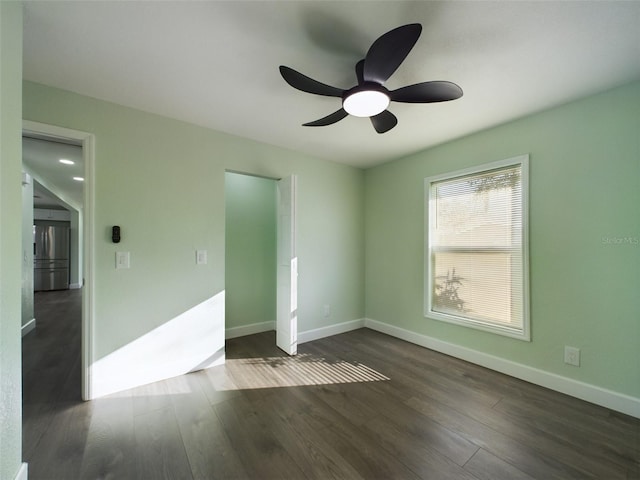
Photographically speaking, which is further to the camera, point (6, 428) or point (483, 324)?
point (483, 324)

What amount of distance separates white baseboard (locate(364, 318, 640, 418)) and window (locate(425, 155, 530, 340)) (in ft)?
0.95

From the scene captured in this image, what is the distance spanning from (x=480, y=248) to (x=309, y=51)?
250 cm

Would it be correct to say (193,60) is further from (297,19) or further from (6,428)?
(6,428)

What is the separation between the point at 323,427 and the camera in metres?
1.80

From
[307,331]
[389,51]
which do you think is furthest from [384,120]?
[307,331]

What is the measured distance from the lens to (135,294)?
2307 millimetres

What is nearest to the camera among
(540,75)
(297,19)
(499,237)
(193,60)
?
(297,19)

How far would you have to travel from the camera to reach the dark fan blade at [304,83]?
1433mm

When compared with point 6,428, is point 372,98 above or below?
above

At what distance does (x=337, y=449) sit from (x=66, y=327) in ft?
15.2

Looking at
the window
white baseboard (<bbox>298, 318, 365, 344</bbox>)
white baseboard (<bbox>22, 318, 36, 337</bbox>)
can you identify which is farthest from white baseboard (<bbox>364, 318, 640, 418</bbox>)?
white baseboard (<bbox>22, 318, 36, 337</bbox>)

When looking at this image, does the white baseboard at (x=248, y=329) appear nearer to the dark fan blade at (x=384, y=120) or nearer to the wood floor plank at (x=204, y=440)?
the wood floor plank at (x=204, y=440)

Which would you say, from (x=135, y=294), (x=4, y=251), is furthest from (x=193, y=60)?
(x=135, y=294)

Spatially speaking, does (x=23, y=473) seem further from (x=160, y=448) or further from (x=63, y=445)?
(x=160, y=448)
